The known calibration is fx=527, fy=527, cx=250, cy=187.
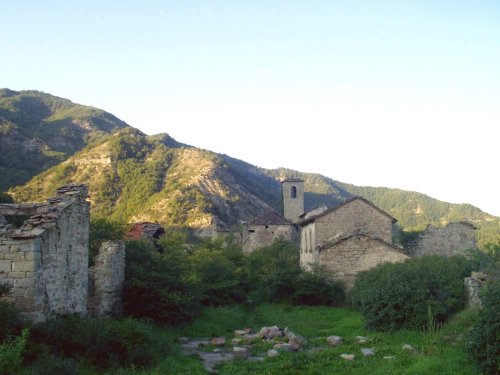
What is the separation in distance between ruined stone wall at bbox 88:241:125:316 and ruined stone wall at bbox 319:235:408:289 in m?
13.9

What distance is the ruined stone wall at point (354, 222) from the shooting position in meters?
33.1

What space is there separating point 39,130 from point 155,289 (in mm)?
91335

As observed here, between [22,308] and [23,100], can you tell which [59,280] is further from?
[23,100]

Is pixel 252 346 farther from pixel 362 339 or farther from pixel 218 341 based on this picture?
pixel 362 339

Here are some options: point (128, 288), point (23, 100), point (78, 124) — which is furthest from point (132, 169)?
point (128, 288)

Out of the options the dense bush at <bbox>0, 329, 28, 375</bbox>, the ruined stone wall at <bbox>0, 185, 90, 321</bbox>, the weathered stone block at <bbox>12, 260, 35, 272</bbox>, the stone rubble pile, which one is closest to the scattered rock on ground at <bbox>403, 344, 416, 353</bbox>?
the stone rubble pile

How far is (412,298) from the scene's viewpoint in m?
17.0

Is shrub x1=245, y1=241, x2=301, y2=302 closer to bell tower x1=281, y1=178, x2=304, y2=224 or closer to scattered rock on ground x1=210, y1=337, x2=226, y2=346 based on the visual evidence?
scattered rock on ground x1=210, y1=337, x2=226, y2=346

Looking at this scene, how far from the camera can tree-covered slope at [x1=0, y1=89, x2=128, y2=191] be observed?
73062mm

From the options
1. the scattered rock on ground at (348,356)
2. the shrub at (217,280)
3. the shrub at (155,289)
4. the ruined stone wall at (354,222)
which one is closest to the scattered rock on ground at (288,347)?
the scattered rock on ground at (348,356)

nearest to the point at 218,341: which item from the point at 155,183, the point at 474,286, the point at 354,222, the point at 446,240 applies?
the point at 474,286

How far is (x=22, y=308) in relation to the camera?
418 inches

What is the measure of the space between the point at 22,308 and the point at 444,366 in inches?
354

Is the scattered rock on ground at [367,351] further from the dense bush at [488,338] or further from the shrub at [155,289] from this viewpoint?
the shrub at [155,289]
